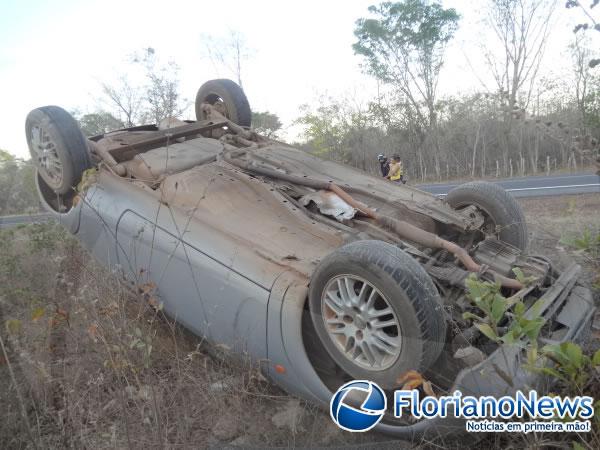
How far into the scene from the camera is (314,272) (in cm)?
240

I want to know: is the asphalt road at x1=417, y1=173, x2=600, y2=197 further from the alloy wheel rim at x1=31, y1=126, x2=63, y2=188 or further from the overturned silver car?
the alloy wheel rim at x1=31, y1=126, x2=63, y2=188

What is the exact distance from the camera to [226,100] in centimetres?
522

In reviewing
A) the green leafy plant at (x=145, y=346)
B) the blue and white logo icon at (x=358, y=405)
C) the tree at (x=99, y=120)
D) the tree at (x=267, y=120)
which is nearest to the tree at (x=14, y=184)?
the green leafy plant at (x=145, y=346)

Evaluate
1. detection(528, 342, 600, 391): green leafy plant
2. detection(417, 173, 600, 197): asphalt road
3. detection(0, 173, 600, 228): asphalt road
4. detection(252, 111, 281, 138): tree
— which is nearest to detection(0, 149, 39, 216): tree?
detection(528, 342, 600, 391): green leafy plant

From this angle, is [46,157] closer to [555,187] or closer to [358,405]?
[358,405]

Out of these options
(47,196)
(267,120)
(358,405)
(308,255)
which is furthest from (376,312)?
(267,120)

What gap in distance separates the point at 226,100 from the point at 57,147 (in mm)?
2087

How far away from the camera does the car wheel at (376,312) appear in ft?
6.86

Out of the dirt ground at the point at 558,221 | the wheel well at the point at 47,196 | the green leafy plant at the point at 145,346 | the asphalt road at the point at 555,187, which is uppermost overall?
the wheel well at the point at 47,196

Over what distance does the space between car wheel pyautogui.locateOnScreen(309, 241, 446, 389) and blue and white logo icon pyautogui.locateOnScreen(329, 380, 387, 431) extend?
53mm

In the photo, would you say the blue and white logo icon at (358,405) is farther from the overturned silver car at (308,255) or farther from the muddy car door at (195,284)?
the muddy car door at (195,284)

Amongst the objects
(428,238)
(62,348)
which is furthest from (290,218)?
(62,348)

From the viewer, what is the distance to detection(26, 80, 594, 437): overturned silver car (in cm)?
217

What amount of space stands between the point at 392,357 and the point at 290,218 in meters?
1.29
